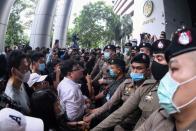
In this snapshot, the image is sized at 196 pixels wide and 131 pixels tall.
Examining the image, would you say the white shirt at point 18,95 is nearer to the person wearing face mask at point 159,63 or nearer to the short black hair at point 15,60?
the short black hair at point 15,60

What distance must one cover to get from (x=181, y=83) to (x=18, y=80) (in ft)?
8.10

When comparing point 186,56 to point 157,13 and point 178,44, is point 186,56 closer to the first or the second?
point 178,44

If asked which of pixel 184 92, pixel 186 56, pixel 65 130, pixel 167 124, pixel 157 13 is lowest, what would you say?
pixel 65 130

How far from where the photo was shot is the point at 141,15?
2183 centimetres

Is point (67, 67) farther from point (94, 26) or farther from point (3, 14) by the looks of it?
point (94, 26)

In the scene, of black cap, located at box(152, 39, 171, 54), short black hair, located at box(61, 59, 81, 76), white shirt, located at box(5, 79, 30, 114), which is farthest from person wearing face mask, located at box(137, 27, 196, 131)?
short black hair, located at box(61, 59, 81, 76)

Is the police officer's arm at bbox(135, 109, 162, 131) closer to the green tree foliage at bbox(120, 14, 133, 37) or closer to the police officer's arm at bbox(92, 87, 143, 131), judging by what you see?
the police officer's arm at bbox(92, 87, 143, 131)

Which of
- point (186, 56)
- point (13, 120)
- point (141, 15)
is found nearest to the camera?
point (13, 120)

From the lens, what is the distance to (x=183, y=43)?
8.18 ft

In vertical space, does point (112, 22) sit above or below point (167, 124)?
above

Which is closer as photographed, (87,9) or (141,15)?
(141,15)

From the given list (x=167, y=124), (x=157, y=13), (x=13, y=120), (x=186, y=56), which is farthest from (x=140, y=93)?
(x=157, y=13)

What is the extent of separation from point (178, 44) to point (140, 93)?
153 centimetres

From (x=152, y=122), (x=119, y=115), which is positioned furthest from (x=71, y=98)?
(x=152, y=122)
